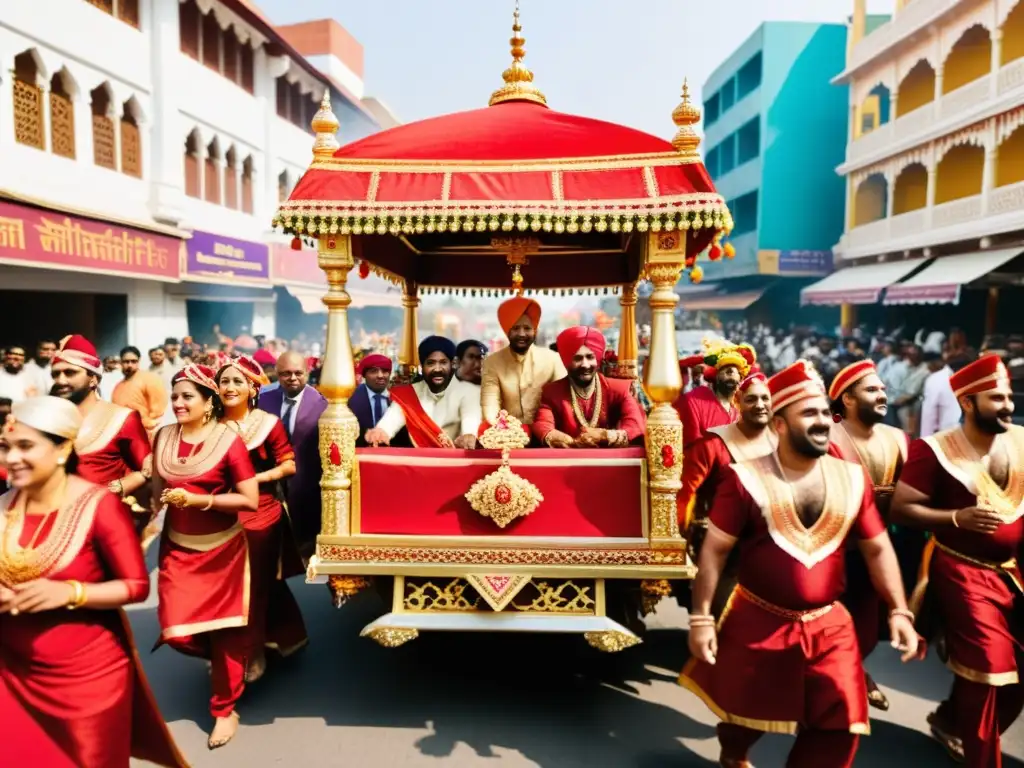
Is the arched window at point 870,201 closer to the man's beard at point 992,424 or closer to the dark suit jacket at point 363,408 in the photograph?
the dark suit jacket at point 363,408

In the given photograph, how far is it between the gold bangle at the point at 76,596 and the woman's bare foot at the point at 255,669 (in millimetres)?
2160

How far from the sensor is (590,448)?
436cm

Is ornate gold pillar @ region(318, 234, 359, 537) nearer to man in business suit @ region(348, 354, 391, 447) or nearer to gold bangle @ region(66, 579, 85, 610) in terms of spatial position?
man in business suit @ region(348, 354, 391, 447)

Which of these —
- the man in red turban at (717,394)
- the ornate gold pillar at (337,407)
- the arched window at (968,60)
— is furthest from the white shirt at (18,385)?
the arched window at (968,60)

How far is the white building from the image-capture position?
11.5 meters

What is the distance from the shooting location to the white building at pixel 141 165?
11492 millimetres

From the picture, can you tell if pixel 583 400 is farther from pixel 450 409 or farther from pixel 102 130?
pixel 102 130

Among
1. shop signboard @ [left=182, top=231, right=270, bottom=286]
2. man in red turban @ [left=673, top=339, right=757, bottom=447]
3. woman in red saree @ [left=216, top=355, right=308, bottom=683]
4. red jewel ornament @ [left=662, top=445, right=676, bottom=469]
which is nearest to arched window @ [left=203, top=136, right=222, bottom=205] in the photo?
shop signboard @ [left=182, top=231, right=270, bottom=286]

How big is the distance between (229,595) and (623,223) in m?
3.04

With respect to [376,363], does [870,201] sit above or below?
above

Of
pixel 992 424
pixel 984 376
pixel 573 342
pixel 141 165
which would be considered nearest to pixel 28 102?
pixel 141 165

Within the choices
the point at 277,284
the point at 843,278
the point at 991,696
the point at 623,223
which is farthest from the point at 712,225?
the point at 843,278

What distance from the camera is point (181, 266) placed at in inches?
611

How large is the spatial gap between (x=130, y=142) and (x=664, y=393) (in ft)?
46.6
